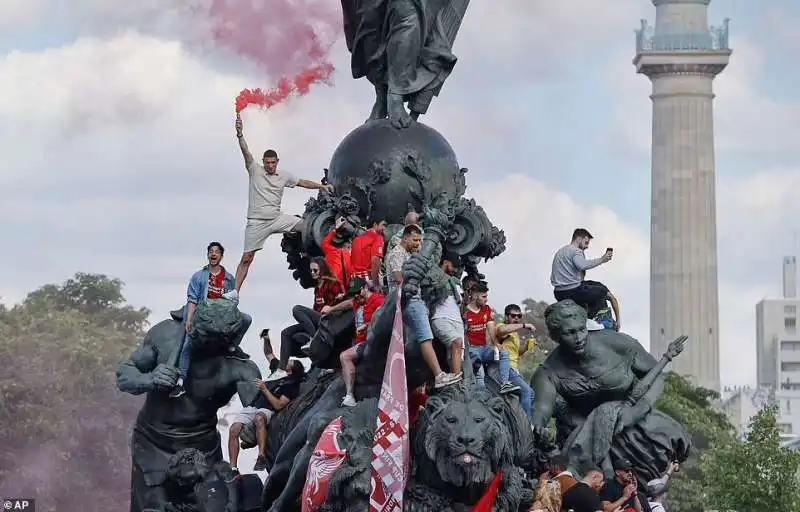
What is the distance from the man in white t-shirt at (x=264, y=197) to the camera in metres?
33.1

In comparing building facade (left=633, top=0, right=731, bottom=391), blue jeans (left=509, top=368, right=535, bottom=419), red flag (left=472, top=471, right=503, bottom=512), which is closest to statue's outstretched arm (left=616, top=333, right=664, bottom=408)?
blue jeans (left=509, top=368, right=535, bottom=419)

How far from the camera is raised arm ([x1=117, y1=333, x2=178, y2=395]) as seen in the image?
109 feet

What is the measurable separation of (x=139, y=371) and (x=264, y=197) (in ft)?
8.27

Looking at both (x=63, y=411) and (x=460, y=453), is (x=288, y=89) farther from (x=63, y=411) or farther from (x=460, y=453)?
(x=63, y=411)

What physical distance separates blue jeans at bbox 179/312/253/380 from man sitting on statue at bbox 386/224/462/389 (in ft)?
12.3

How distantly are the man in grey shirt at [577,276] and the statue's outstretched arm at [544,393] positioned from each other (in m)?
0.90

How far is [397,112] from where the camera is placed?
33.7 meters

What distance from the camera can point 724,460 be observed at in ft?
214

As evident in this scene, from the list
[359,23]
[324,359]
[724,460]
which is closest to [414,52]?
[359,23]

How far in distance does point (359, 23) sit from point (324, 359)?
13.9 ft

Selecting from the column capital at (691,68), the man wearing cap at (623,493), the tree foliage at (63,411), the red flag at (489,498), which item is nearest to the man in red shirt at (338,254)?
the man wearing cap at (623,493)

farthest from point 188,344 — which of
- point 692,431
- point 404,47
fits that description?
point 692,431

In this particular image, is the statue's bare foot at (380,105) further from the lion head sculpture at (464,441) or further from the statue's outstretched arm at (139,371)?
the lion head sculpture at (464,441)

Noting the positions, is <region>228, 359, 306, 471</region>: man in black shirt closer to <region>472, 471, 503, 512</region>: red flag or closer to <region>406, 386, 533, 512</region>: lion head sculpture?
<region>406, 386, 533, 512</region>: lion head sculpture
